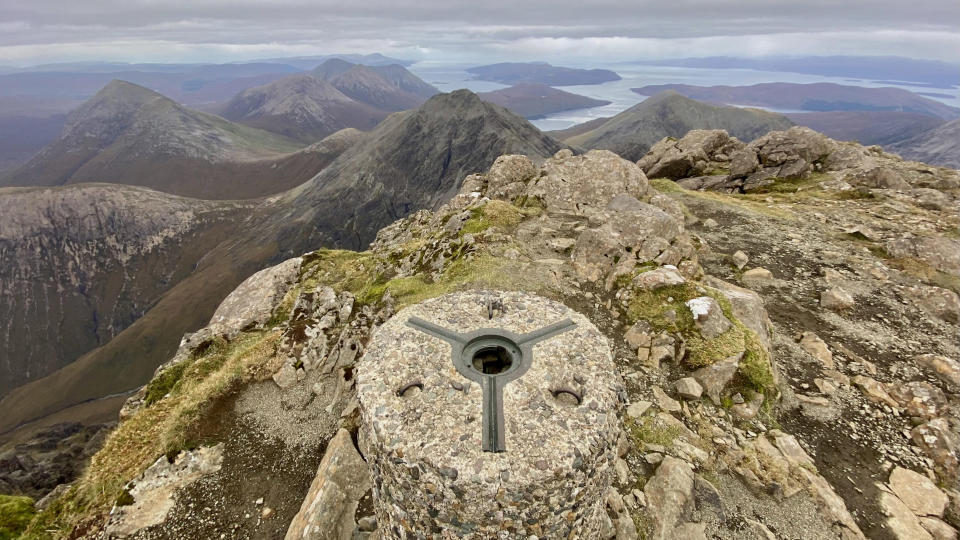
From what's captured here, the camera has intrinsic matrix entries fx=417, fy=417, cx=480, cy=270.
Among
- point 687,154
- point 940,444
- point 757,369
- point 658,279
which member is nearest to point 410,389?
point 757,369

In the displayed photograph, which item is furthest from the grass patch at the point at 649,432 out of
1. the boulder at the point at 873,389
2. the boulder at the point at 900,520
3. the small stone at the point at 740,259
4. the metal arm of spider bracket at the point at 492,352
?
the small stone at the point at 740,259

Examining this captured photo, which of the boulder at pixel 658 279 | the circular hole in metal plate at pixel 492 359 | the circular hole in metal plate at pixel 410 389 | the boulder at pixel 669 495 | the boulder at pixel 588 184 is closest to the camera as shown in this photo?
the circular hole in metal plate at pixel 410 389

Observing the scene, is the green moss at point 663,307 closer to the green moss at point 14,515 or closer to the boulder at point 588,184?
the boulder at point 588,184

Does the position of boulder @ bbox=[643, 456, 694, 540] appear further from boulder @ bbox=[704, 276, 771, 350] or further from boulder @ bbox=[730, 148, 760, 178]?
boulder @ bbox=[730, 148, 760, 178]

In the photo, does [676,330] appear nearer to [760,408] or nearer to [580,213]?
[760,408]

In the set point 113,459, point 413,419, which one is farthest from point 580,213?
point 113,459

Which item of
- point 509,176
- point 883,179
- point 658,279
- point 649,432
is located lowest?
point 649,432

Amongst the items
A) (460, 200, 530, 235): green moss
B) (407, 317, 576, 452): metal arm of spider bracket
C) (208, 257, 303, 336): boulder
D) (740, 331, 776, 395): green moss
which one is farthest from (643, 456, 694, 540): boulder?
(208, 257, 303, 336): boulder

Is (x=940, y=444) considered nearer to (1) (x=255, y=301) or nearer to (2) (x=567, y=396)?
(2) (x=567, y=396)
